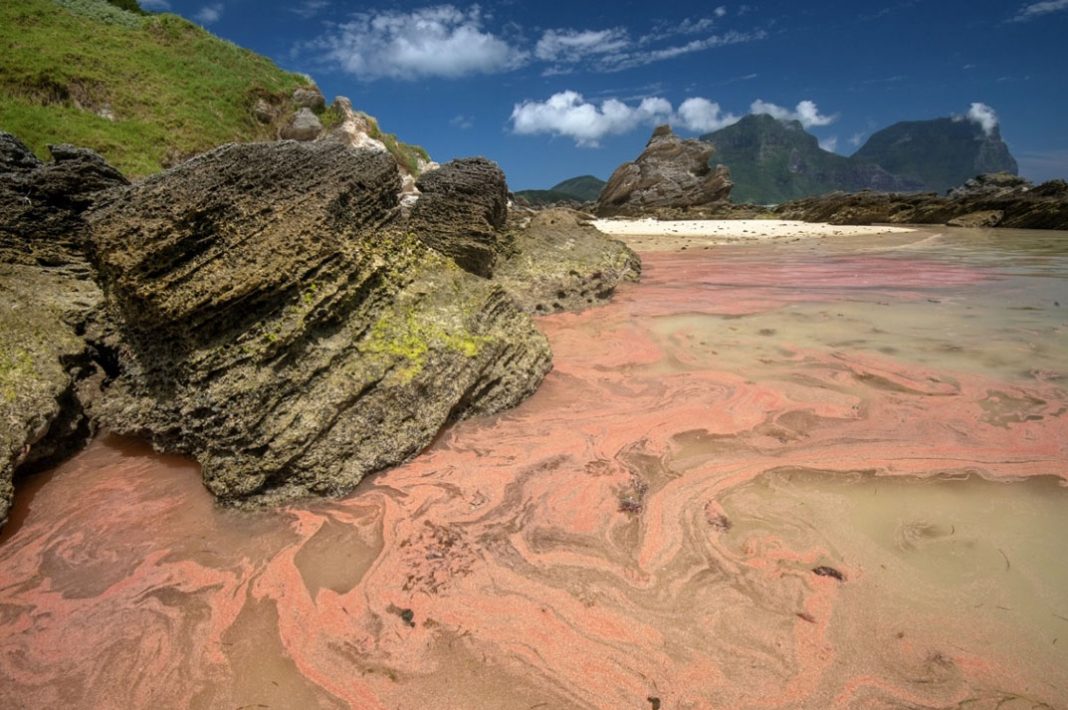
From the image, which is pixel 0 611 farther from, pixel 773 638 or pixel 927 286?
pixel 927 286

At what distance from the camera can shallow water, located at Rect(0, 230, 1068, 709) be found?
96.5 inches

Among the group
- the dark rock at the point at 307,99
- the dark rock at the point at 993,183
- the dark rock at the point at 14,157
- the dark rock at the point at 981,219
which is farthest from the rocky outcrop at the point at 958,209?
the dark rock at the point at 14,157

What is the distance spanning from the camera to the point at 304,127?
29.0 metres

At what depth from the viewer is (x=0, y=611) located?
3.03 meters

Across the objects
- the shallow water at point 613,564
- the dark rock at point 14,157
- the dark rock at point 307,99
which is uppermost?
the dark rock at point 307,99

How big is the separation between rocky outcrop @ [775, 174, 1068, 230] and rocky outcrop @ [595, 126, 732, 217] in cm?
829

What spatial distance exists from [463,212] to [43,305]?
5.83 metres

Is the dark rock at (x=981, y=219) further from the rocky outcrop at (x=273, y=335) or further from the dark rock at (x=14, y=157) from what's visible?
the dark rock at (x=14, y=157)

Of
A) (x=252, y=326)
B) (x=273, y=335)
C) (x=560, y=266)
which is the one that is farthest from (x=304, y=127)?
(x=273, y=335)

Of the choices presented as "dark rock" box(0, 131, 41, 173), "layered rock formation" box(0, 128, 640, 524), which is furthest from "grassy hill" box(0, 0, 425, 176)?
"layered rock formation" box(0, 128, 640, 524)

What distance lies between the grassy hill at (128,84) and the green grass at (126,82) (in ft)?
0.18

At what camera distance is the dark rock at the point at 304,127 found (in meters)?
29.0

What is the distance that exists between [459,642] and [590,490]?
150 cm

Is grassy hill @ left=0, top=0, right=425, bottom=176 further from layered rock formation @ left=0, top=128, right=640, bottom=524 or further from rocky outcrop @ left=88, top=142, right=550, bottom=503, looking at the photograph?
rocky outcrop @ left=88, top=142, right=550, bottom=503
